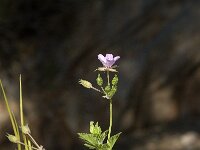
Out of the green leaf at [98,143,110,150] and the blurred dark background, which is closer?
the green leaf at [98,143,110,150]

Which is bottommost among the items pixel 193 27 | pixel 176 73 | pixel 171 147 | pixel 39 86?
pixel 171 147

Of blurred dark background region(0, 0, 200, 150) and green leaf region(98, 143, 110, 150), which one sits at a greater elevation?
blurred dark background region(0, 0, 200, 150)

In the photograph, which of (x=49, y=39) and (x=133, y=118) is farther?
(x=133, y=118)

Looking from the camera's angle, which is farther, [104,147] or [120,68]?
[120,68]

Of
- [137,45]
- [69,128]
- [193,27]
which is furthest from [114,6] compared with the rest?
[69,128]

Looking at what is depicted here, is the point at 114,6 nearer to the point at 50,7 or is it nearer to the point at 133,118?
the point at 50,7

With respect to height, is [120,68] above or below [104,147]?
above

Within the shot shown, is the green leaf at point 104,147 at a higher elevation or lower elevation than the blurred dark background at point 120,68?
lower

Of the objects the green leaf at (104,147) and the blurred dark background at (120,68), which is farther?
the blurred dark background at (120,68)
